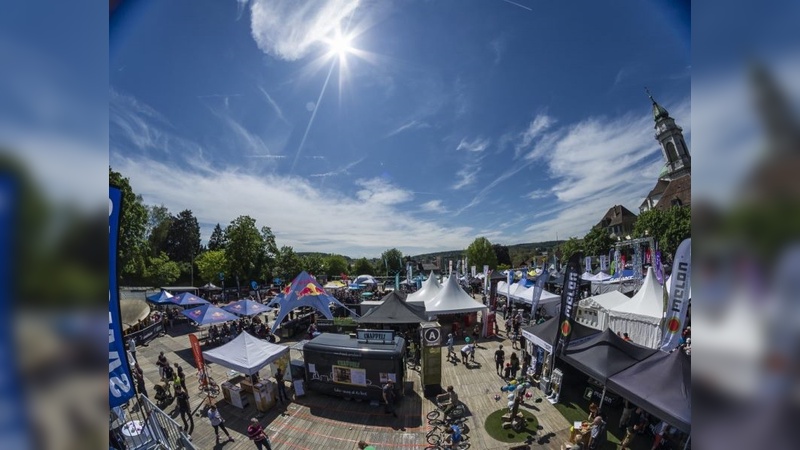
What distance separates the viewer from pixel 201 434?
9.72m

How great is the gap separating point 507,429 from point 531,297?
48.5 ft

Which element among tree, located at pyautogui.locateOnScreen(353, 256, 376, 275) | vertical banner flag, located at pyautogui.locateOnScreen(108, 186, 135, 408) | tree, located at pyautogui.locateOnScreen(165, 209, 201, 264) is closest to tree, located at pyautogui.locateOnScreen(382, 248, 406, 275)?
tree, located at pyautogui.locateOnScreen(353, 256, 376, 275)

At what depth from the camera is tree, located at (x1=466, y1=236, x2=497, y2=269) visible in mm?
73688

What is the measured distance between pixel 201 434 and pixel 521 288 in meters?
22.4

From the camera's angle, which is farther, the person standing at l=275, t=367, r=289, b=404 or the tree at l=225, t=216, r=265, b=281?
the tree at l=225, t=216, r=265, b=281

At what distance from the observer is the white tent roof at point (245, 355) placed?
1083 centimetres

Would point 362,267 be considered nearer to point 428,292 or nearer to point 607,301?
point 428,292

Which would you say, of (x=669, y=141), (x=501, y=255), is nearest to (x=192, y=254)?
(x=501, y=255)

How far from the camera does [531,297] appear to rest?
896 inches

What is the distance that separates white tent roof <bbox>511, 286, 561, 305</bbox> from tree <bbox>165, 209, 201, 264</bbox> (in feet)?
229

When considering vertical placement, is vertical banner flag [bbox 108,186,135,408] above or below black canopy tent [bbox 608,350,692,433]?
above

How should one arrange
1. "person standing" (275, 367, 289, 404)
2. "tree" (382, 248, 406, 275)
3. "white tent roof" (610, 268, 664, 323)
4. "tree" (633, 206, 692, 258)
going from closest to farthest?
"person standing" (275, 367, 289, 404) → "white tent roof" (610, 268, 664, 323) → "tree" (633, 206, 692, 258) → "tree" (382, 248, 406, 275)

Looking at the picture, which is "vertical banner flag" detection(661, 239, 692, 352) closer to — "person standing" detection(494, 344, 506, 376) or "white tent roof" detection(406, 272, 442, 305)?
"person standing" detection(494, 344, 506, 376)

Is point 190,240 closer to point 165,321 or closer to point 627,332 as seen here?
point 165,321
